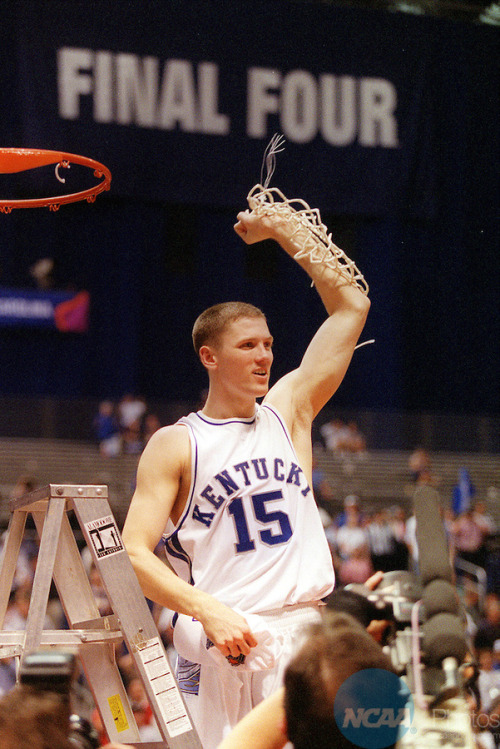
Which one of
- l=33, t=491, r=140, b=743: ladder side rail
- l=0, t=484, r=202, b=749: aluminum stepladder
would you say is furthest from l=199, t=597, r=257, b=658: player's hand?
l=33, t=491, r=140, b=743: ladder side rail

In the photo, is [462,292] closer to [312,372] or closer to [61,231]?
[61,231]

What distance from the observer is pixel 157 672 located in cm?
299

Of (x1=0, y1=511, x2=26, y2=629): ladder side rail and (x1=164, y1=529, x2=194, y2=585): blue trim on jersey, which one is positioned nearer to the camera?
(x1=0, y1=511, x2=26, y2=629): ladder side rail

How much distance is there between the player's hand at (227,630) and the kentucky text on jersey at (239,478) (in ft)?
1.51

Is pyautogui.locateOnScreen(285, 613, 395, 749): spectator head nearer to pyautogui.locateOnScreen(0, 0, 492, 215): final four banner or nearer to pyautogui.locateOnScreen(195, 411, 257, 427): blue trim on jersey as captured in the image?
pyautogui.locateOnScreen(195, 411, 257, 427): blue trim on jersey

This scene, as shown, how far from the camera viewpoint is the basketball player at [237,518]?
3.39 meters

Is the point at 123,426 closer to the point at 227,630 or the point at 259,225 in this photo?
the point at 259,225

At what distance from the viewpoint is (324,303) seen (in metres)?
4.16

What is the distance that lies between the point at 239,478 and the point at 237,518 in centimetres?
15

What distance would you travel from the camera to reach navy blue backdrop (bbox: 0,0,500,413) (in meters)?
17.3

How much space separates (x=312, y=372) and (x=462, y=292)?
19261 mm

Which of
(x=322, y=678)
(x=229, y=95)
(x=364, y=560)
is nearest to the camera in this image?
(x=322, y=678)

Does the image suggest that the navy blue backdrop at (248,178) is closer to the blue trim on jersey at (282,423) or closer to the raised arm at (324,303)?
the raised arm at (324,303)

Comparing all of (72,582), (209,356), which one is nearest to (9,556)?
(72,582)
